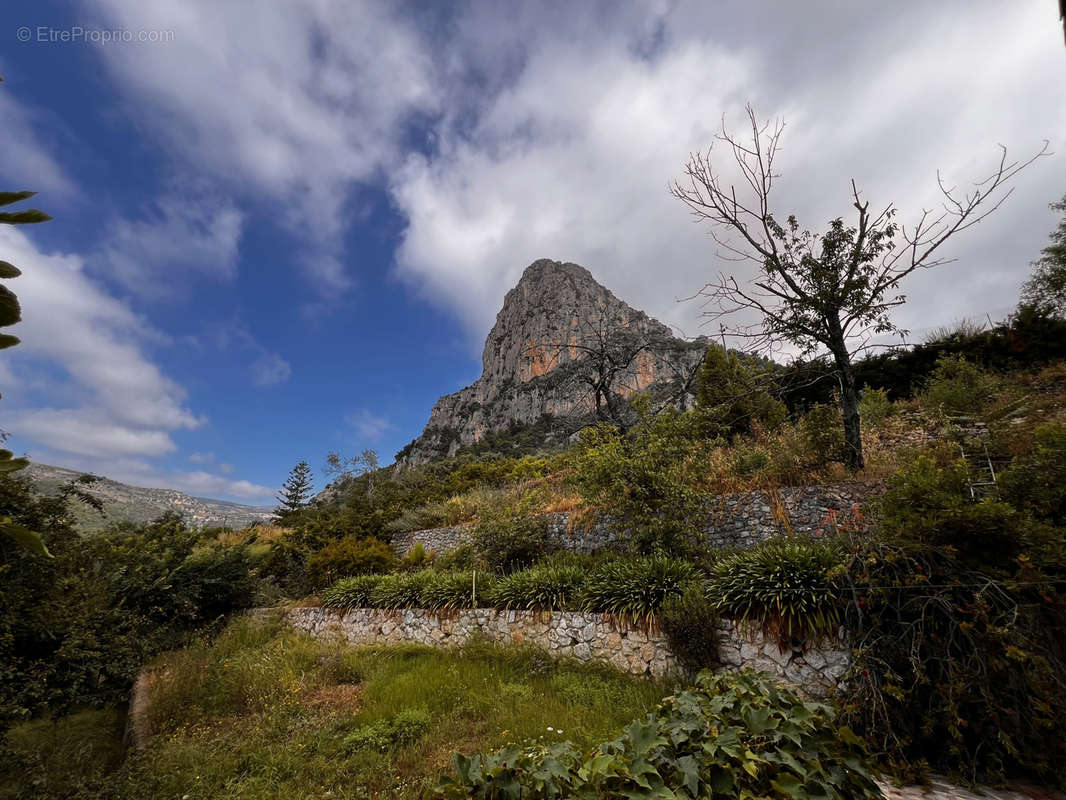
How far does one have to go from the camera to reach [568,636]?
7.05 m

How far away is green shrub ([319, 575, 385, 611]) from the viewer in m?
10.3

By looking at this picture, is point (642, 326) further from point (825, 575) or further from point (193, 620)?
point (193, 620)

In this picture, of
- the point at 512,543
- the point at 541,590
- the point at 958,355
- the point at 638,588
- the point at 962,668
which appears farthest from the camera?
the point at 958,355

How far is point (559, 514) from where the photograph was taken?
469 inches

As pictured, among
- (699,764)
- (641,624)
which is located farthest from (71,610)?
(641,624)

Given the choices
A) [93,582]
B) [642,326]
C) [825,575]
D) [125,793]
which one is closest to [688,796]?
[825,575]

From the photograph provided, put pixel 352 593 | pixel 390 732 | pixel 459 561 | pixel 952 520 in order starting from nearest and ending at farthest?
1. pixel 952 520
2. pixel 390 732
3. pixel 352 593
4. pixel 459 561

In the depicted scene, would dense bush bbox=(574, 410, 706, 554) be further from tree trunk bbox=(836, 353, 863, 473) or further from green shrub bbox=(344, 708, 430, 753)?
green shrub bbox=(344, 708, 430, 753)

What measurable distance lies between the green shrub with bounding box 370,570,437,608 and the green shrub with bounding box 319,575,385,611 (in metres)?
0.28

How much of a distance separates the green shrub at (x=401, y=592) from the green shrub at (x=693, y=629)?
5660mm

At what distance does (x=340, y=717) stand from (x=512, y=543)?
19.0ft

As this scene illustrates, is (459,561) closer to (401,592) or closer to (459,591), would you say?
(401,592)

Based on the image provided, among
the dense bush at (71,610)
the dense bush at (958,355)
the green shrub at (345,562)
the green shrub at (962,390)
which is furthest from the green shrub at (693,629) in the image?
the green shrub at (345,562)

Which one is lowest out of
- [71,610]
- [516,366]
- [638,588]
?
[638,588]
